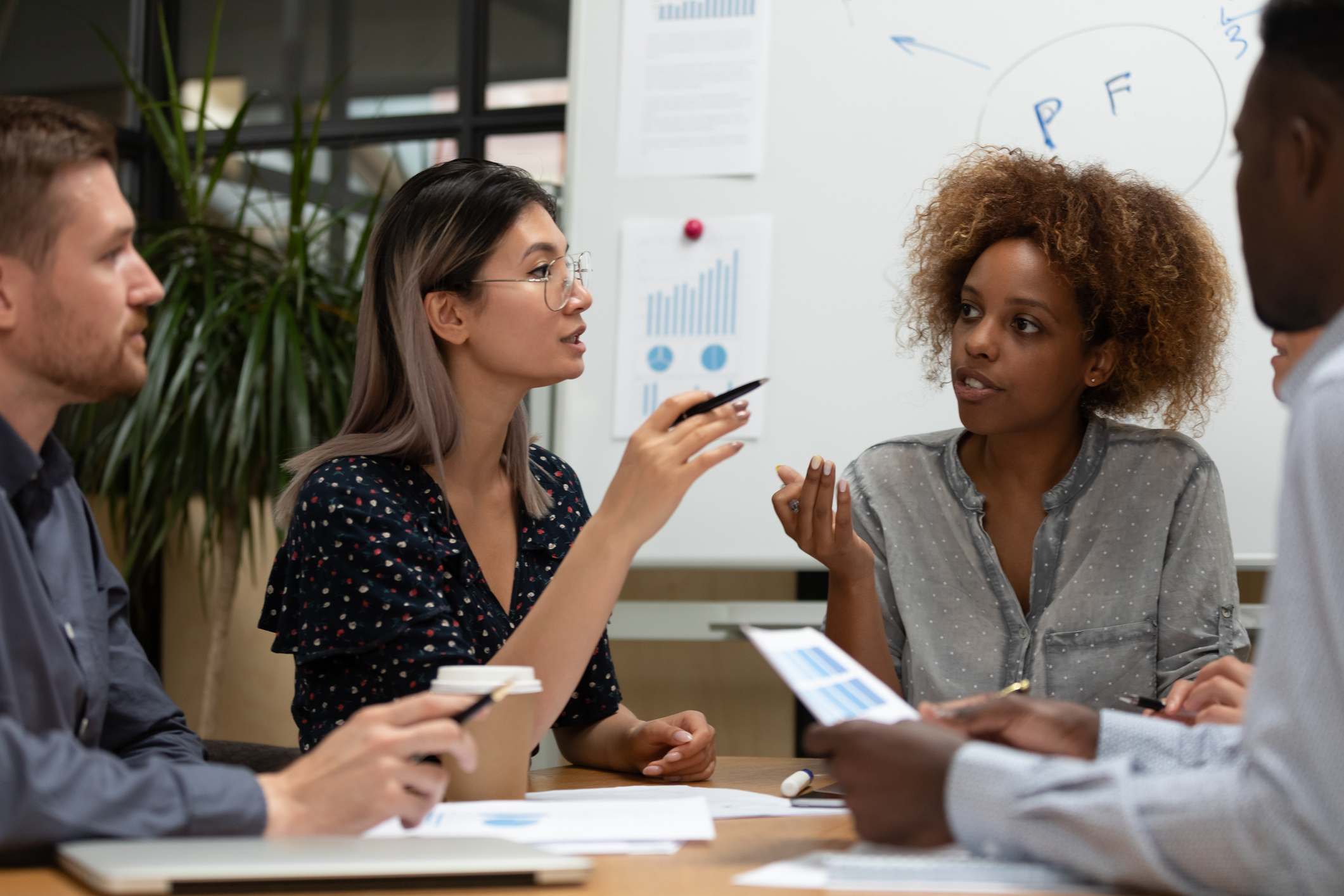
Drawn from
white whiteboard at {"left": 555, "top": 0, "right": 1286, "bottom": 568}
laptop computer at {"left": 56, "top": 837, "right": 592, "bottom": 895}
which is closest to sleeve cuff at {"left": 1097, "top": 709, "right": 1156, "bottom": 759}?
laptop computer at {"left": 56, "top": 837, "right": 592, "bottom": 895}

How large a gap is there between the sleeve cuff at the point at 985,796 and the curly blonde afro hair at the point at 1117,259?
1.12m

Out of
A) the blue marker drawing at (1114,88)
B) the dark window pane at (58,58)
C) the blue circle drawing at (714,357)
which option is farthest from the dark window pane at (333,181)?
the blue marker drawing at (1114,88)

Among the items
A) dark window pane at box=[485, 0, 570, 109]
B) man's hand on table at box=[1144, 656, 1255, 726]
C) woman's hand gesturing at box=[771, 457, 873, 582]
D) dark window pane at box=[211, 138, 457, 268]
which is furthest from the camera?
dark window pane at box=[211, 138, 457, 268]

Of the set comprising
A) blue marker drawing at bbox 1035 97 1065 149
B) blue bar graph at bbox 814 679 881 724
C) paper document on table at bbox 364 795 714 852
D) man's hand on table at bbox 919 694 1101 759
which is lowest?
paper document on table at bbox 364 795 714 852

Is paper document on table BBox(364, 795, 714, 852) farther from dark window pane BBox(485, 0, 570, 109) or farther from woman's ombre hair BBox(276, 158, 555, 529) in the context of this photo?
dark window pane BBox(485, 0, 570, 109)

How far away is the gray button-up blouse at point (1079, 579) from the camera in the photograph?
5.56 feet

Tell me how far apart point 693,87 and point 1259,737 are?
1871mm

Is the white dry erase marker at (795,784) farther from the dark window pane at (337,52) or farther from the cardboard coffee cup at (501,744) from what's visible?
the dark window pane at (337,52)

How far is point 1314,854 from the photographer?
70cm

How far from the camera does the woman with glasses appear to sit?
4.42 ft

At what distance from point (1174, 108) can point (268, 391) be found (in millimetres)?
2236

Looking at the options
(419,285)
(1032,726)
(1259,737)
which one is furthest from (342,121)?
(1259,737)

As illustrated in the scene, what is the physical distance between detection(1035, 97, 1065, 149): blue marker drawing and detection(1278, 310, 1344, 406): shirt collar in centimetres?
141

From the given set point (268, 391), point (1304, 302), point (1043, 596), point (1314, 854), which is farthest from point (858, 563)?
point (268, 391)
